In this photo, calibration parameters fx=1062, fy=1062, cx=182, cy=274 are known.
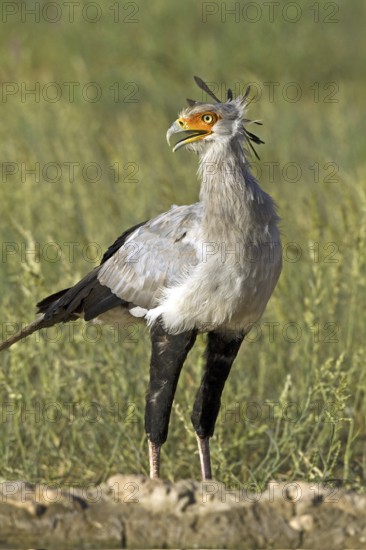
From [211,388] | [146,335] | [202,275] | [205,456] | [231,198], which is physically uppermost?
[231,198]

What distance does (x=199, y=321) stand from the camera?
437 cm

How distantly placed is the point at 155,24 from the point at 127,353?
31.7 ft

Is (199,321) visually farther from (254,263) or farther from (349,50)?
(349,50)

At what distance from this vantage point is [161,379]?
454 cm

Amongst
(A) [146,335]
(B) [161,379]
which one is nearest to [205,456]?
(B) [161,379]

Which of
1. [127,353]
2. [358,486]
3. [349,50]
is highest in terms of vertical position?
[349,50]

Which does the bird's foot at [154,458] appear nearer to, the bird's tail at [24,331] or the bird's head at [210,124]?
the bird's tail at [24,331]

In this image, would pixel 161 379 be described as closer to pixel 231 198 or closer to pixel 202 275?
pixel 202 275

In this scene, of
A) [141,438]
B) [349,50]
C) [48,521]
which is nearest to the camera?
[48,521]

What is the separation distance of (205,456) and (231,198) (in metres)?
1.19

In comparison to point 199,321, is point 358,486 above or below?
below

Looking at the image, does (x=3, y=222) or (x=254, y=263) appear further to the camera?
(x=3, y=222)

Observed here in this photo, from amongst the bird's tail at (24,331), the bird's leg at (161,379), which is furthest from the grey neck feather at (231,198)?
the bird's tail at (24,331)

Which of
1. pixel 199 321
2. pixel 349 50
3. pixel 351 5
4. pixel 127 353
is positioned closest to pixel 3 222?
pixel 127 353
